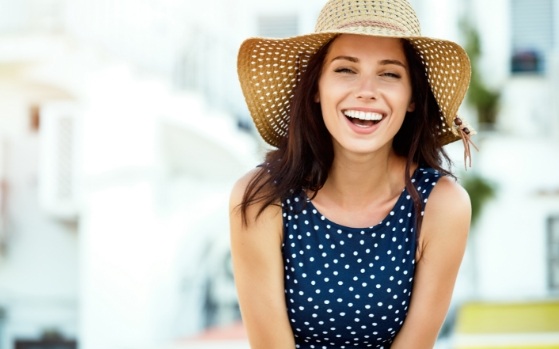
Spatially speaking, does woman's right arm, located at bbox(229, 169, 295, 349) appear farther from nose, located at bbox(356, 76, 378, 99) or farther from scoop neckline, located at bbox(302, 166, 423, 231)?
nose, located at bbox(356, 76, 378, 99)

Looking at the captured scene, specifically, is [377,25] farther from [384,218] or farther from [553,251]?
[553,251]

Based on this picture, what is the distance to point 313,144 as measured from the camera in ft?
8.59

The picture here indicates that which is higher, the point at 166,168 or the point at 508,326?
the point at 166,168

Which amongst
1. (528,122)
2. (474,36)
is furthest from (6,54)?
(528,122)

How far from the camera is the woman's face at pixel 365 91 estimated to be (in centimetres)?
243

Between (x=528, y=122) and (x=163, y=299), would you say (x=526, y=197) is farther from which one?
(x=163, y=299)

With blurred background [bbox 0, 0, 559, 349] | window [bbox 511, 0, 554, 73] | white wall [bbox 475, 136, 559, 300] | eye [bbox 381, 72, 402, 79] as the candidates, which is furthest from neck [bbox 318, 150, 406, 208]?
window [bbox 511, 0, 554, 73]

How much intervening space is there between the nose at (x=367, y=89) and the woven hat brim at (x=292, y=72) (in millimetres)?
132

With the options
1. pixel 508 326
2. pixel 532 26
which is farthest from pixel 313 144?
pixel 532 26

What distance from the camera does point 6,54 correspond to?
8.98 metres

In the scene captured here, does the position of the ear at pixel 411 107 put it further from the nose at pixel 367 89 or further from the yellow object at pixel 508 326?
the yellow object at pixel 508 326

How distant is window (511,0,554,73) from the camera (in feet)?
36.7

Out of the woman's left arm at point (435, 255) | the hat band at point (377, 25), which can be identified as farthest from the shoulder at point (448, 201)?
the hat band at point (377, 25)

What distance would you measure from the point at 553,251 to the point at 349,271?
8.38 meters
